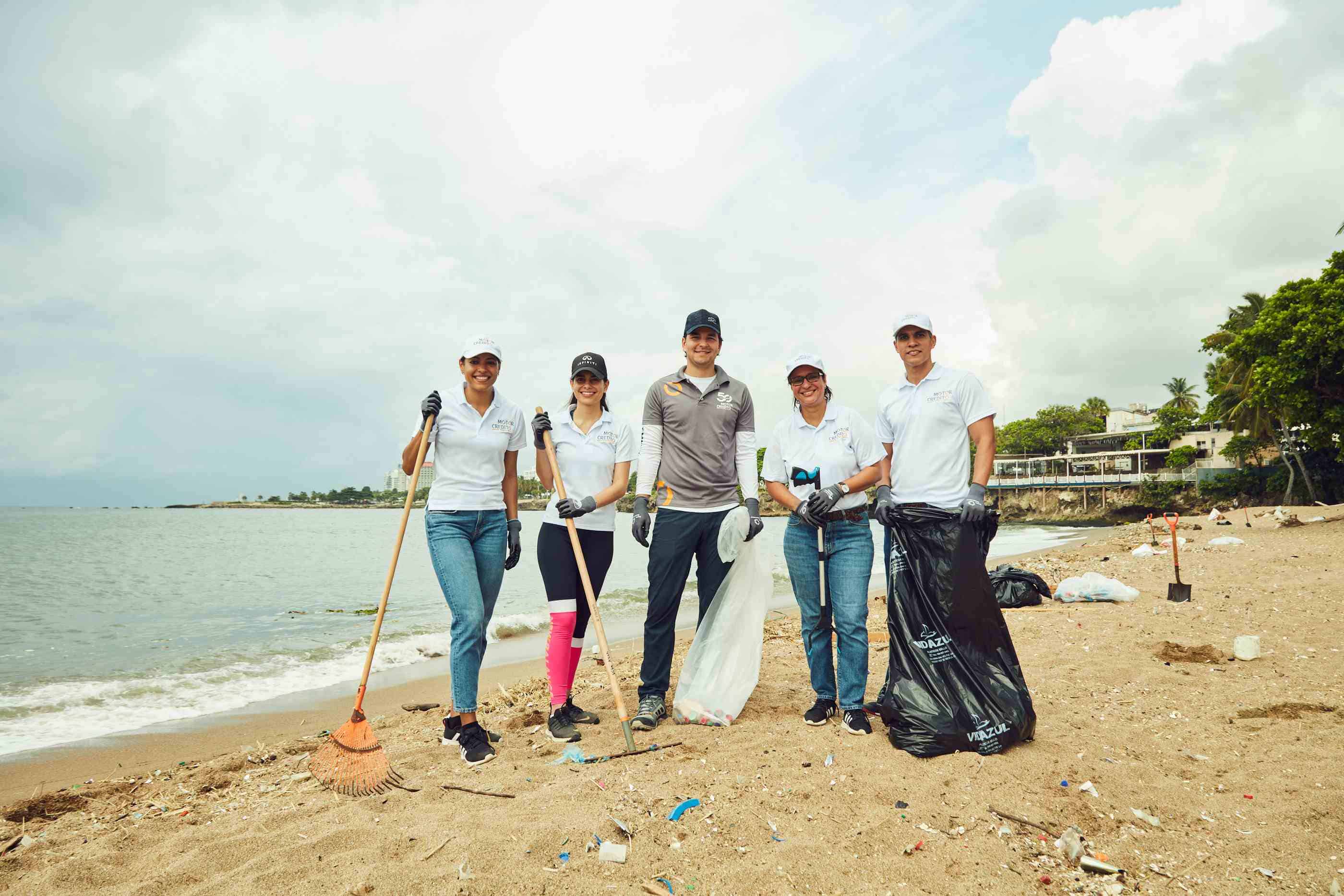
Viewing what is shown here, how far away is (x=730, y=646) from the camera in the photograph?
3.75 meters

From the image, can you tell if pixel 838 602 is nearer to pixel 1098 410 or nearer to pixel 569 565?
pixel 569 565

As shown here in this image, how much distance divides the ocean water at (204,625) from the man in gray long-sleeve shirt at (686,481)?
1106 mm

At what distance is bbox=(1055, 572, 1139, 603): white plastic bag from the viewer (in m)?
7.61

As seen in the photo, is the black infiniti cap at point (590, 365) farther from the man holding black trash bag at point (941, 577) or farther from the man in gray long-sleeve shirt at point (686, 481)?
the man holding black trash bag at point (941, 577)

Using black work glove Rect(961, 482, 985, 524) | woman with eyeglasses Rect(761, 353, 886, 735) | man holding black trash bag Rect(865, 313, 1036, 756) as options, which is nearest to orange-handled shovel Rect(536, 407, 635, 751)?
woman with eyeglasses Rect(761, 353, 886, 735)

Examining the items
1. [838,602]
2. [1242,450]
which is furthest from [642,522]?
[1242,450]

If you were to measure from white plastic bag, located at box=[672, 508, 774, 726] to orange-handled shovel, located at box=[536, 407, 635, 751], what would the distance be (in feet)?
1.30

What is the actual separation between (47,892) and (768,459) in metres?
3.43

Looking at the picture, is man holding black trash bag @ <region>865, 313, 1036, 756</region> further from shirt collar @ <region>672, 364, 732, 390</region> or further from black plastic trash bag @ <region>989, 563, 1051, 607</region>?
black plastic trash bag @ <region>989, 563, 1051, 607</region>

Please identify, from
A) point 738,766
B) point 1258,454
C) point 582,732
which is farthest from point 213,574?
point 1258,454

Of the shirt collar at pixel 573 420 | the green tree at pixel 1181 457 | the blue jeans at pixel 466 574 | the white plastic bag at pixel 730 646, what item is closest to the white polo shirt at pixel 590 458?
the shirt collar at pixel 573 420

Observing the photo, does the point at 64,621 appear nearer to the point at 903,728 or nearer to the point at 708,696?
the point at 708,696

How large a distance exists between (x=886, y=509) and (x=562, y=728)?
2.10 metres

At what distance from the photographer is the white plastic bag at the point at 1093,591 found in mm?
7605
